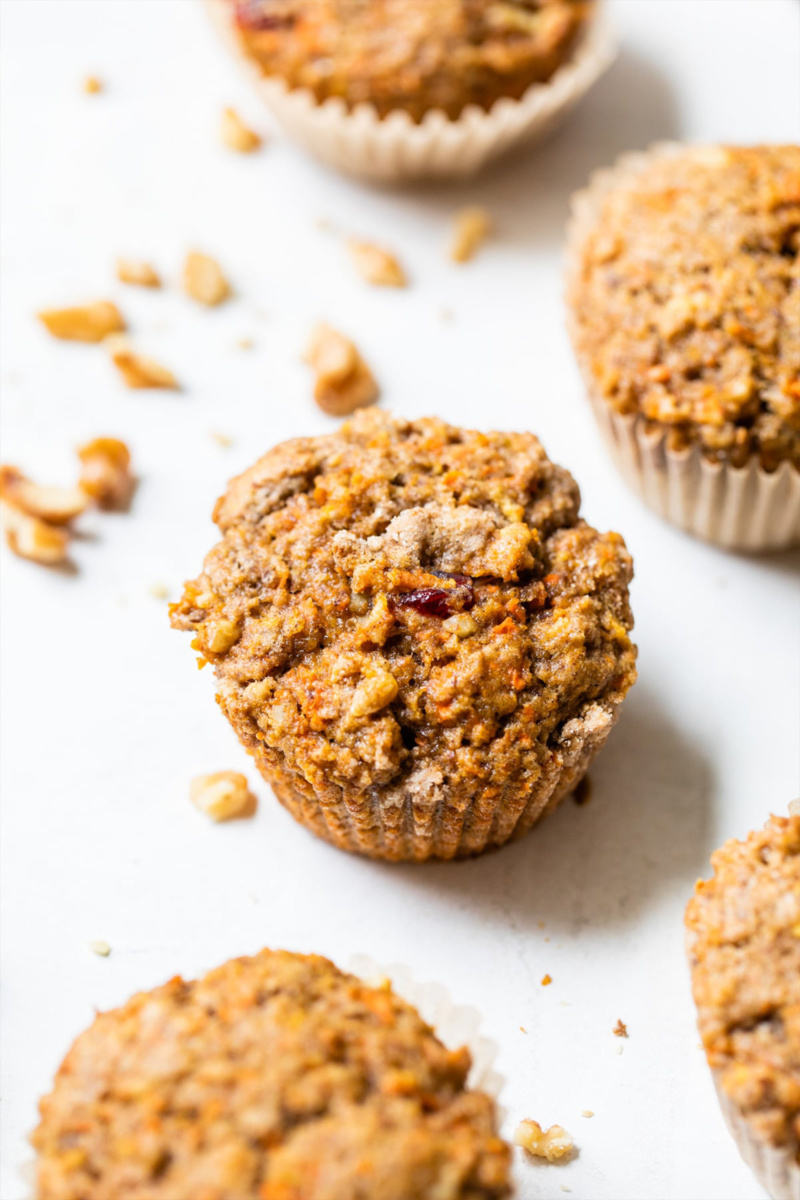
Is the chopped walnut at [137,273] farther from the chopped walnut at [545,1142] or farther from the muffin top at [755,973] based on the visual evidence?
the chopped walnut at [545,1142]

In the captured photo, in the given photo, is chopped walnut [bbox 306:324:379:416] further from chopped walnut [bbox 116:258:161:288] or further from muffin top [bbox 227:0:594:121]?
muffin top [bbox 227:0:594:121]

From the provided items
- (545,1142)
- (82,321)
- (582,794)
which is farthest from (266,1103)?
(82,321)

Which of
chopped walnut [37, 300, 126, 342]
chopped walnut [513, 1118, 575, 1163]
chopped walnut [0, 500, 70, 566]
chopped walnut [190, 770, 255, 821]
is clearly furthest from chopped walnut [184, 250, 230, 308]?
chopped walnut [513, 1118, 575, 1163]

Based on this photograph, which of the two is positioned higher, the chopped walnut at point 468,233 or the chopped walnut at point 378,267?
the chopped walnut at point 468,233

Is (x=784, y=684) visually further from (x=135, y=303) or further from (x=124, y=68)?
(x=124, y=68)

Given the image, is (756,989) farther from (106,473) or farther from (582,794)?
(106,473)

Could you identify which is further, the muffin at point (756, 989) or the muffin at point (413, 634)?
the muffin at point (413, 634)

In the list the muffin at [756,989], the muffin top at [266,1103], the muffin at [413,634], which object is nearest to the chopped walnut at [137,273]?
the muffin at [413,634]
